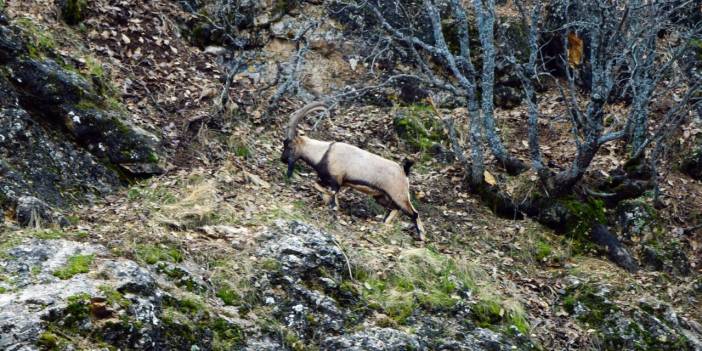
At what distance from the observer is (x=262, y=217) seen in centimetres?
896

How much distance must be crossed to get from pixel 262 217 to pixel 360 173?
1911mm

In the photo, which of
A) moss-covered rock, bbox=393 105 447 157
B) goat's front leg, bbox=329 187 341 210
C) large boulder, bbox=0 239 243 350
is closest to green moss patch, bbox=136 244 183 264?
large boulder, bbox=0 239 243 350

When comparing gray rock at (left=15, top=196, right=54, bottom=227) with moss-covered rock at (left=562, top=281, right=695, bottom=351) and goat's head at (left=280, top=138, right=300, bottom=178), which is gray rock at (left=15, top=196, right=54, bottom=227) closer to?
goat's head at (left=280, top=138, right=300, bottom=178)

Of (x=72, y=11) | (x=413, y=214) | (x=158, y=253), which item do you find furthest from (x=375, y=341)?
(x=72, y=11)

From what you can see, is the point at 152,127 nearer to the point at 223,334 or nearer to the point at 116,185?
the point at 116,185

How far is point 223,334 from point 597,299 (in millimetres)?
4789

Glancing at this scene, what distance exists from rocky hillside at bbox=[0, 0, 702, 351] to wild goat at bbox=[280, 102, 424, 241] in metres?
0.26

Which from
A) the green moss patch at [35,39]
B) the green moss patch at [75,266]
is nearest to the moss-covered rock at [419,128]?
the green moss patch at [35,39]

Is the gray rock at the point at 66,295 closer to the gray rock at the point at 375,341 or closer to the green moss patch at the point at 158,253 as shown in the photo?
the green moss patch at the point at 158,253

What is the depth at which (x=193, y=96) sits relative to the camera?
38.4 ft

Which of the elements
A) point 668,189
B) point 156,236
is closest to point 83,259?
point 156,236

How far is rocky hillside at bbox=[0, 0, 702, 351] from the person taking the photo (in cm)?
723

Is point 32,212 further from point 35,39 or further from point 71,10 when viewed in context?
point 71,10

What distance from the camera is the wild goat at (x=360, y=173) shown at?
34.0ft
